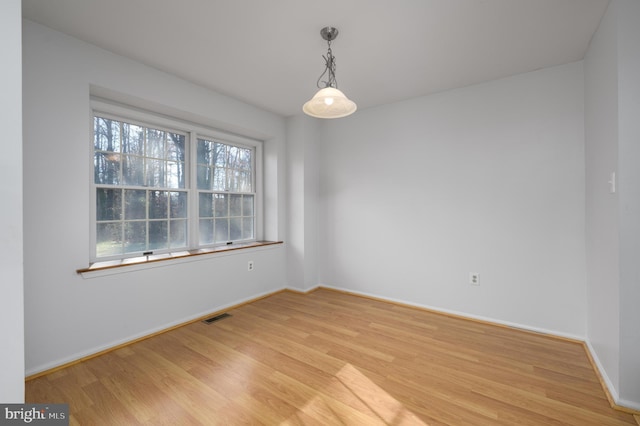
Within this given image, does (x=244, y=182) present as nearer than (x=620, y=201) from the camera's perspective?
No

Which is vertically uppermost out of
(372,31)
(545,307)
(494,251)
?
(372,31)

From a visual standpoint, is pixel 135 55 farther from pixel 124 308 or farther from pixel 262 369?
pixel 262 369

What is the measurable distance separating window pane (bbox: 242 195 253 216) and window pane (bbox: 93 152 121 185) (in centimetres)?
165

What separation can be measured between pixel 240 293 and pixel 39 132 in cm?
255

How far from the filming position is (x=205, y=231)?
360 centimetres

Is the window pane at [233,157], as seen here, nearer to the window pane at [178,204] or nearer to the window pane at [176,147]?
the window pane at [176,147]

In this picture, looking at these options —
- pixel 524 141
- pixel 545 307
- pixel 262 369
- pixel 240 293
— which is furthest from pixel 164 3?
pixel 545 307

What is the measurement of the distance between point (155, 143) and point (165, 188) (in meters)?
A: 0.51

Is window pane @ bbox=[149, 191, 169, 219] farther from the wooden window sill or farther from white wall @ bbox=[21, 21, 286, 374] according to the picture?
white wall @ bbox=[21, 21, 286, 374]

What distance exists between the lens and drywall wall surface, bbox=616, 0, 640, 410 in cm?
172

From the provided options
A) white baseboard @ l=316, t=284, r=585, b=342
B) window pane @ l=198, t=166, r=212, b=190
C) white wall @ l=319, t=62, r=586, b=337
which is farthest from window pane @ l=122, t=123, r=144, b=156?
white baseboard @ l=316, t=284, r=585, b=342

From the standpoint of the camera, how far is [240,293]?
3.67 meters

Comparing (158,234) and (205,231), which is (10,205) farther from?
(205,231)

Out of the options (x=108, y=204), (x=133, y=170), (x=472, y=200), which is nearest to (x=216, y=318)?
(x=108, y=204)
